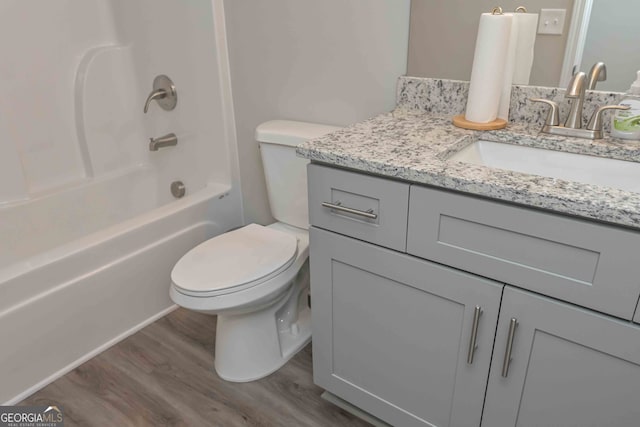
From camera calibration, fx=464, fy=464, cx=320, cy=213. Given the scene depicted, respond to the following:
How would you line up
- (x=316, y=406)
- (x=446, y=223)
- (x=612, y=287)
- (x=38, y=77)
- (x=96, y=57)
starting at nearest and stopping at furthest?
(x=612, y=287) → (x=446, y=223) → (x=316, y=406) → (x=38, y=77) → (x=96, y=57)

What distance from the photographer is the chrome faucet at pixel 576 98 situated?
119 cm

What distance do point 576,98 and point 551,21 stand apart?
231 millimetres

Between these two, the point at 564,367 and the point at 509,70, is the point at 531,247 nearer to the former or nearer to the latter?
the point at 564,367

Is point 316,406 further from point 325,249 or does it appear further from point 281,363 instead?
point 325,249

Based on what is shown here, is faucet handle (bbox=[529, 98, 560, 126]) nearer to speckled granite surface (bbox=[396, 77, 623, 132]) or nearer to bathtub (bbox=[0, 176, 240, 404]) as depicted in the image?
speckled granite surface (bbox=[396, 77, 623, 132])

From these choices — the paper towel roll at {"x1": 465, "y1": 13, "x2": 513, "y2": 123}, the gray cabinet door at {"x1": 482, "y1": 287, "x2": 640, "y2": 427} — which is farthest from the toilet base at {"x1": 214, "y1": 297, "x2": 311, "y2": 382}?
the paper towel roll at {"x1": 465, "y1": 13, "x2": 513, "y2": 123}

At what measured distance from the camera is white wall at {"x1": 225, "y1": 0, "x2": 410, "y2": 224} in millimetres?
1538

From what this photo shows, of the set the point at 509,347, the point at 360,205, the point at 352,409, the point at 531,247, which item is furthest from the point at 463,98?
the point at 352,409

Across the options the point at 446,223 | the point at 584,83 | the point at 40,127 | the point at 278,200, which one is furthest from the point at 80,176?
the point at 584,83

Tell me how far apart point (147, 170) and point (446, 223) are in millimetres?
1791

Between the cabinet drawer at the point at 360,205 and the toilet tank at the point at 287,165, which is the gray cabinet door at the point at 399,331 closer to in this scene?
the cabinet drawer at the point at 360,205

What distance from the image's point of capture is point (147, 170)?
2.38 m

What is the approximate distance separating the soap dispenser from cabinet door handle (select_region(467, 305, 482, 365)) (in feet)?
1.96

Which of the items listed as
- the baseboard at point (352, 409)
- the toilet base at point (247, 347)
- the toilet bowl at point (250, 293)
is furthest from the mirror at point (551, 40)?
the baseboard at point (352, 409)
